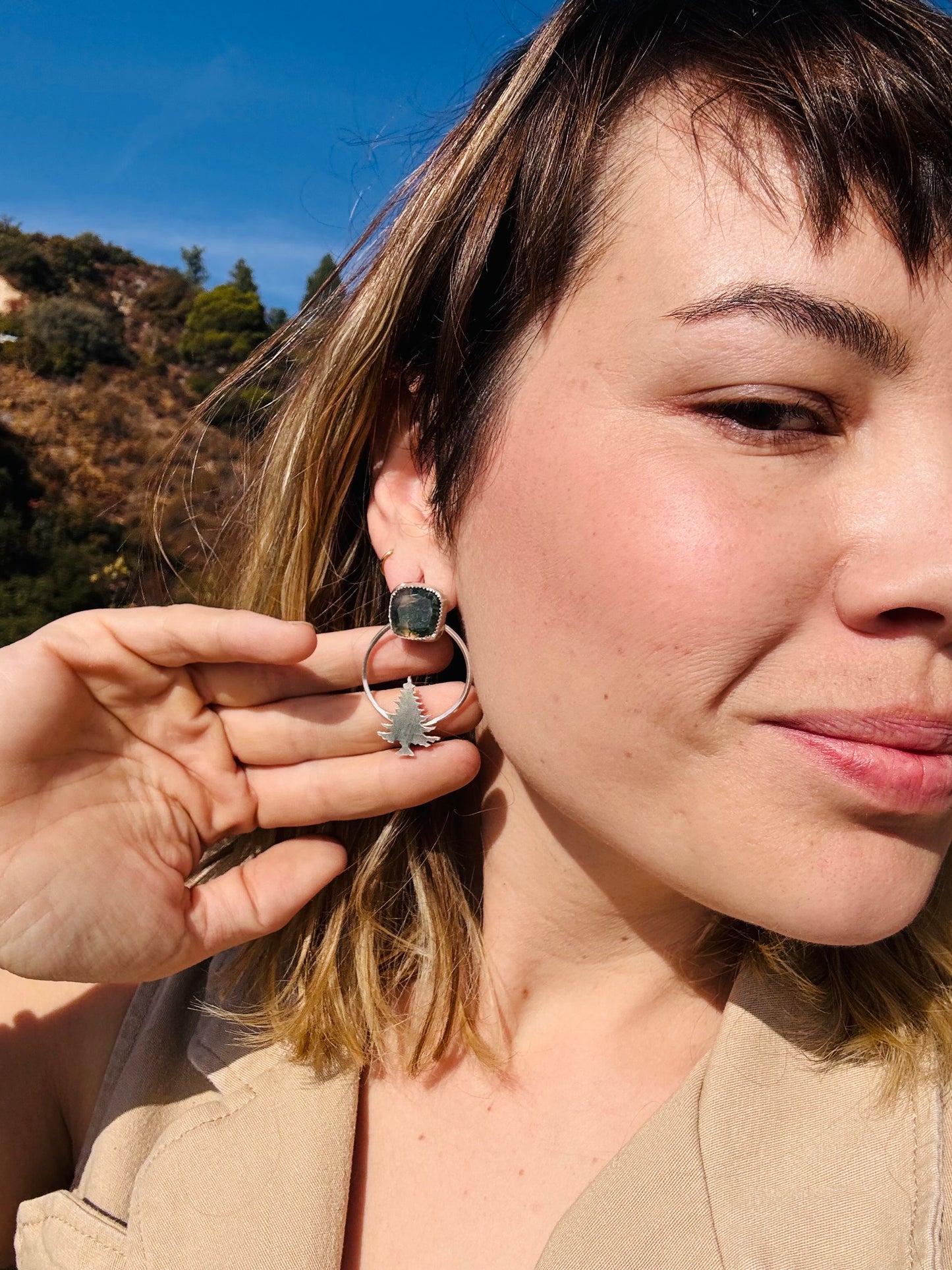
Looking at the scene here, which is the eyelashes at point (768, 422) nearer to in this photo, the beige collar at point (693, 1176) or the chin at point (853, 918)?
the chin at point (853, 918)

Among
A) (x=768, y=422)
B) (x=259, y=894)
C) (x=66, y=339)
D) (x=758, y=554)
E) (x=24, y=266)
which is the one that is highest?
(x=24, y=266)

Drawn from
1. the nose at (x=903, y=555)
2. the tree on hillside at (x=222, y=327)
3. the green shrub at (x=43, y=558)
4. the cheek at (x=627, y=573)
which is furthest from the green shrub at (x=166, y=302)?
the nose at (x=903, y=555)

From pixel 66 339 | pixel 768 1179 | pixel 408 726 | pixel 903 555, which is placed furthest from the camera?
pixel 66 339

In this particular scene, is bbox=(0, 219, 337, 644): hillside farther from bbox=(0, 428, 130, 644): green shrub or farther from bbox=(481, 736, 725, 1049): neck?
bbox=(481, 736, 725, 1049): neck

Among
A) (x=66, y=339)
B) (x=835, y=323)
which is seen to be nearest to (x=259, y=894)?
(x=835, y=323)

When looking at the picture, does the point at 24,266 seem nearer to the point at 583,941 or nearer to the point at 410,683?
the point at 410,683

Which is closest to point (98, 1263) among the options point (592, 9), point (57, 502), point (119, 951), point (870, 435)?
point (119, 951)

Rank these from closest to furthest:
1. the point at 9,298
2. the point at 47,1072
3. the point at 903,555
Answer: the point at 903,555, the point at 47,1072, the point at 9,298

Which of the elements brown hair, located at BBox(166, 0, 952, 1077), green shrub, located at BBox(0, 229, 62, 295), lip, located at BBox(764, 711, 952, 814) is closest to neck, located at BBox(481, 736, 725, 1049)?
brown hair, located at BBox(166, 0, 952, 1077)
